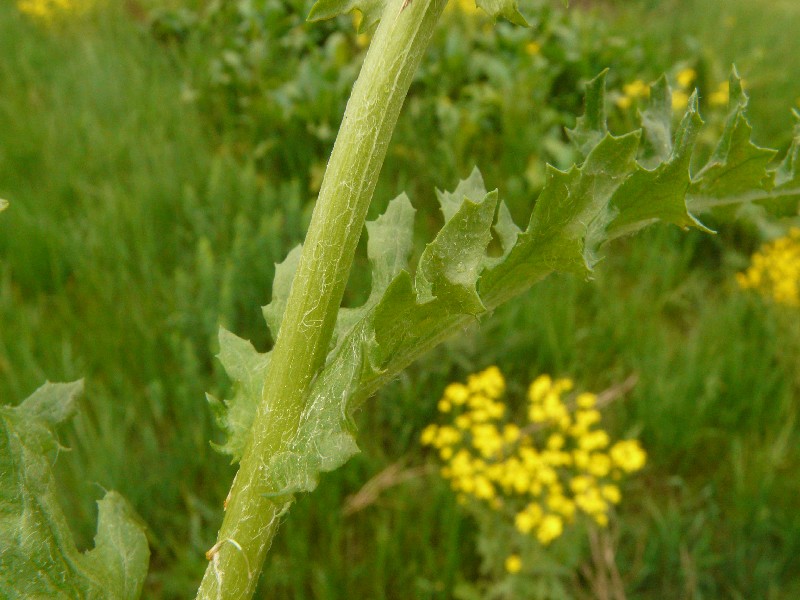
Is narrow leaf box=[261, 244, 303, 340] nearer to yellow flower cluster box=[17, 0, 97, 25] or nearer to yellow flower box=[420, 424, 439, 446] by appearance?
yellow flower box=[420, 424, 439, 446]

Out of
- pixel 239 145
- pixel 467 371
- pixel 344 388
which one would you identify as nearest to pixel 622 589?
pixel 467 371

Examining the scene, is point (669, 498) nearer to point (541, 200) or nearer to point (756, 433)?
point (756, 433)

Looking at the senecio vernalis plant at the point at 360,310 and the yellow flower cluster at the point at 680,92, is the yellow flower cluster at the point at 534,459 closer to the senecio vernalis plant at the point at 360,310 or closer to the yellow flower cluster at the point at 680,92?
the senecio vernalis plant at the point at 360,310

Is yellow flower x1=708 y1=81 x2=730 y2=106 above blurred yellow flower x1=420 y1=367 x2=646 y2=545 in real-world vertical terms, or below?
below

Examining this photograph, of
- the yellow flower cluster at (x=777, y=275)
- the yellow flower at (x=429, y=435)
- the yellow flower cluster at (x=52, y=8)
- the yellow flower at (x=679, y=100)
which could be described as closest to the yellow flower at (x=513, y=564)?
the yellow flower at (x=429, y=435)

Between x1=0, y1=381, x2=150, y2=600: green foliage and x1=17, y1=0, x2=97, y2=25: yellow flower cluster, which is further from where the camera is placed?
x1=17, y1=0, x2=97, y2=25: yellow flower cluster

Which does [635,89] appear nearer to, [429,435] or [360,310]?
[429,435]

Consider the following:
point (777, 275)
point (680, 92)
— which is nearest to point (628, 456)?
point (777, 275)

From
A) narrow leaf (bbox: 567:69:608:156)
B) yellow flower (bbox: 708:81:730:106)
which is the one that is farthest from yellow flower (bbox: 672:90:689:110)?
narrow leaf (bbox: 567:69:608:156)
